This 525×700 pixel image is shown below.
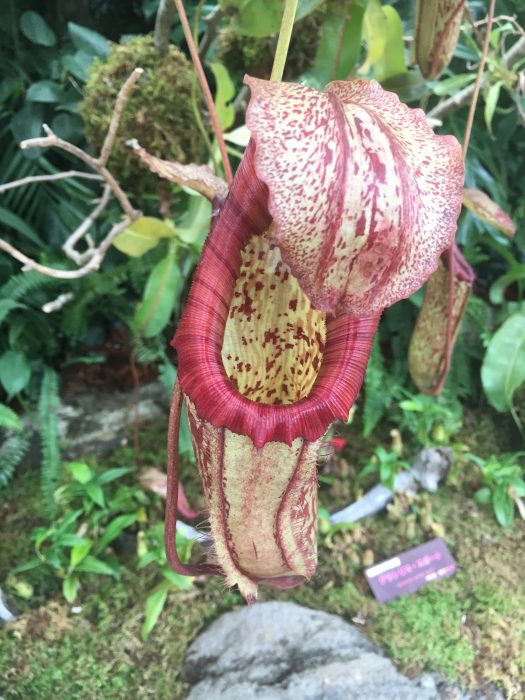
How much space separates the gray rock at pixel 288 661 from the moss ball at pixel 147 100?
1.11m

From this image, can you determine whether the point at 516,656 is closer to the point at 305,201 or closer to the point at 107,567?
the point at 107,567

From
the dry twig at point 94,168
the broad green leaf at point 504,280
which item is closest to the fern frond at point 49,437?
the dry twig at point 94,168

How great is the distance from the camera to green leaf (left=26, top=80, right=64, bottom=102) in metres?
1.66

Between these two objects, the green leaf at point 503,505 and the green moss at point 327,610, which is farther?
the green leaf at point 503,505

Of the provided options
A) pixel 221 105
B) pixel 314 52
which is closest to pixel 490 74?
pixel 314 52

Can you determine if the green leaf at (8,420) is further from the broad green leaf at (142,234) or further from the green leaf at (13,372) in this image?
the broad green leaf at (142,234)

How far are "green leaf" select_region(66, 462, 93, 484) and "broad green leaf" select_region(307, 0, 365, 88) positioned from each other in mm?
1120

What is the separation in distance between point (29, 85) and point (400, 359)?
5.10 feet

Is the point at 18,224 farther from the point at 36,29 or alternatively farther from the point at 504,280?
the point at 504,280

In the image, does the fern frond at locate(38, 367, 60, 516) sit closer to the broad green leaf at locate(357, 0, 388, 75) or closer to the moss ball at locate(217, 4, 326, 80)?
the moss ball at locate(217, 4, 326, 80)

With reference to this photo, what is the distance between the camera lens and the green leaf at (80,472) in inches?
58.6

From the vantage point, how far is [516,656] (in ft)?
4.34

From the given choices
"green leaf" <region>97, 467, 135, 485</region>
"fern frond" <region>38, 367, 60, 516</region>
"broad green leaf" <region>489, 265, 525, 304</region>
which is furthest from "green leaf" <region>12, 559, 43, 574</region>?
"broad green leaf" <region>489, 265, 525, 304</region>

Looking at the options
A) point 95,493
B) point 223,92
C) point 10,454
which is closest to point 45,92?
point 223,92
